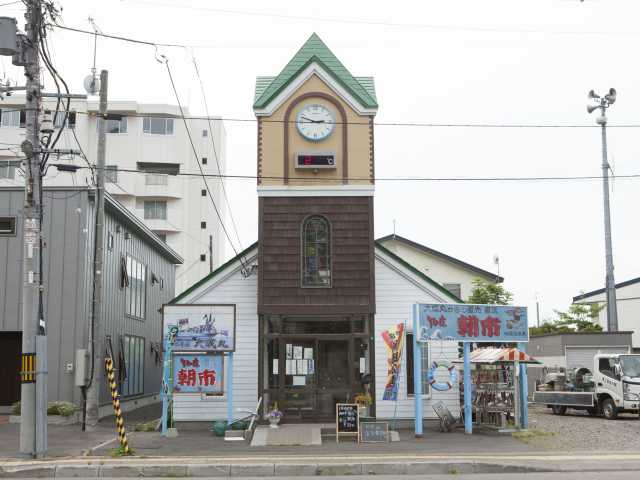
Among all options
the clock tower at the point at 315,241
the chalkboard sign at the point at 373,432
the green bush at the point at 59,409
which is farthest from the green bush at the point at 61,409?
the chalkboard sign at the point at 373,432

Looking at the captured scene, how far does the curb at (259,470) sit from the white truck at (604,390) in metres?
11.3

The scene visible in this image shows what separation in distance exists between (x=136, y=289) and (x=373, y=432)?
53.6 ft

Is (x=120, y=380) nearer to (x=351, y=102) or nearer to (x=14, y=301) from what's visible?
(x=14, y=301)

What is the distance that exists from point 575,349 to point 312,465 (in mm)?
20786

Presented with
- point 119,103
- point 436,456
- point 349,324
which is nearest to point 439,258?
point 119,103

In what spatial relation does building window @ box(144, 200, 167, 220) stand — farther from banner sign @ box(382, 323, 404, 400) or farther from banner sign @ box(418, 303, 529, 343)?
banner sign @ box(418, 303, 529, 343)

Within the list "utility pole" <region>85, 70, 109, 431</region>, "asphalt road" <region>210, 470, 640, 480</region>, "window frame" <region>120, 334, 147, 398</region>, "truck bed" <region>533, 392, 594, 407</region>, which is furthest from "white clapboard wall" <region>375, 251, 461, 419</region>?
"window frame" <region>120, 334, 147, 398</region>

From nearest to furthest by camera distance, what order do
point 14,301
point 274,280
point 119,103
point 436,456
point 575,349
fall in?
point 436,456 → point 274,280 → point 14,301 → point 575,349 → point 119,103

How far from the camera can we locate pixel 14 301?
23828 millimetres

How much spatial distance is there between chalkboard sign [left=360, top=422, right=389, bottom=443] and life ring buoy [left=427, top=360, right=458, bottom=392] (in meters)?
2.61

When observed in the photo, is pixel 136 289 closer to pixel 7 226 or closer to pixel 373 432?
pixel 7 226

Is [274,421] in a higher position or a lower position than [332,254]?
lower

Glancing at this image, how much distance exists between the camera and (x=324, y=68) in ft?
69.9

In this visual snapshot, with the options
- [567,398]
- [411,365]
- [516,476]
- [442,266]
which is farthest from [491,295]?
[516,476]
